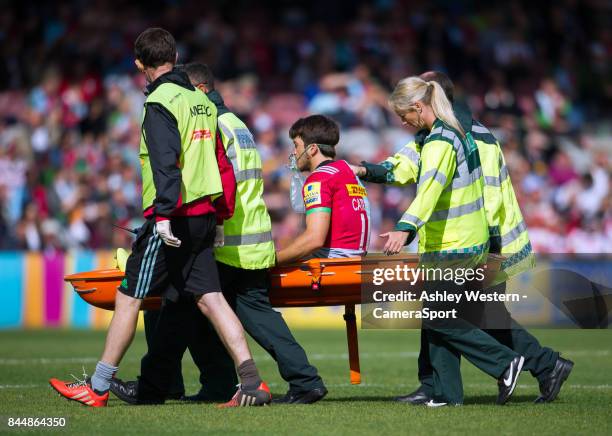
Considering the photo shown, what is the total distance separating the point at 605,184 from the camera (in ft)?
61.4

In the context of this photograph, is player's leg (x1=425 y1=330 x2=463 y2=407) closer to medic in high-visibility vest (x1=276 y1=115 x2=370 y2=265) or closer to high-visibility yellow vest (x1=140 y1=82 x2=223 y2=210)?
medic in high-visibility vest (x1=276 y1=115 x2=370 y2=265)

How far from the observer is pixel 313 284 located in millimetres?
7305

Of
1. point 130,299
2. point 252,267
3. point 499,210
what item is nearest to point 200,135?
point 252,267

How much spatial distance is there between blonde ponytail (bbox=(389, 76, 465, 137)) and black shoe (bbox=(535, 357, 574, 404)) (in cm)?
168

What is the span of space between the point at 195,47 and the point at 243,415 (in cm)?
1437

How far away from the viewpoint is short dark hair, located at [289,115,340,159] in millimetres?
7520

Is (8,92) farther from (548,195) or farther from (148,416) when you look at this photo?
(148,416)

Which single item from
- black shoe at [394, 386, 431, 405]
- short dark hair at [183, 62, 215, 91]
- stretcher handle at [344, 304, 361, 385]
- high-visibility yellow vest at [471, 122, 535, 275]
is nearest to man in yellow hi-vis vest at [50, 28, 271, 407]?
short dark hair at [183, 62, 215, 91]

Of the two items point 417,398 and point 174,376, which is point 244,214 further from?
point 417,398

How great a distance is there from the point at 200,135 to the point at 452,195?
64.2 inches

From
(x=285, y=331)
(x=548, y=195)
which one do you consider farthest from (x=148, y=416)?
(x=548, y=195)

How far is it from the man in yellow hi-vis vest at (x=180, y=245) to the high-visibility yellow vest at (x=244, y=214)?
268 millimetres

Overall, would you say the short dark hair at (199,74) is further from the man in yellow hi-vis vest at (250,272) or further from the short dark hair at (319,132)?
the short dark hair at (319,132)

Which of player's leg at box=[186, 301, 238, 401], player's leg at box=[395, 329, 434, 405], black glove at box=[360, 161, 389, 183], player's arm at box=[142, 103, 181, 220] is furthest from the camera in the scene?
player's leg at box=[186, 301, 238, 401]
